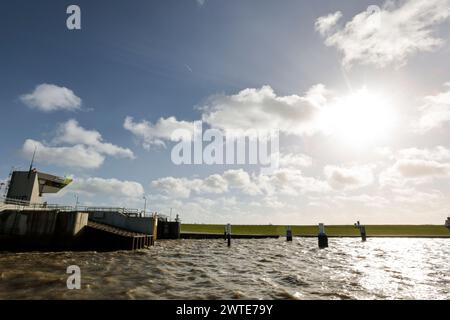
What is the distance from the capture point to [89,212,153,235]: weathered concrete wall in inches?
2008

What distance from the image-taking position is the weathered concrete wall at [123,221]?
51.0m

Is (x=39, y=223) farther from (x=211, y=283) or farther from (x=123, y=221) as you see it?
(x=211, y=283)

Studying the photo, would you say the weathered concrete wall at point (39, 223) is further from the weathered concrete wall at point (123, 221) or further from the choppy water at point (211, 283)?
the weathered concrete wall at point (123, 221)

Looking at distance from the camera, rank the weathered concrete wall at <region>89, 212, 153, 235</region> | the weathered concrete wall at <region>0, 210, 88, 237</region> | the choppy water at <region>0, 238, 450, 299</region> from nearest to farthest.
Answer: the choppy water at <region>0, 238, 450, 299</region>, the weathered concrete wall at <region>0, 210, 88, 237</region>, the weathered concrete wall at <region>89, 212, 153, 235</region>

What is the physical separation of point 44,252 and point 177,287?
25601mm

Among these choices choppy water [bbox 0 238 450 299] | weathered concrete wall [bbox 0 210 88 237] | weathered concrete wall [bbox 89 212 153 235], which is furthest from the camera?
weathered concrete wall [bbox 89 212 153 235]

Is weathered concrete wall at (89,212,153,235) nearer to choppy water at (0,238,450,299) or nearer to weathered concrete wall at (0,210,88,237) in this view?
weathered concrete wall at (0,210,88,237)

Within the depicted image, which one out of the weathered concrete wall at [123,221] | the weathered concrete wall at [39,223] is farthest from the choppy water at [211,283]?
the weathered concrete wall at [123,221]

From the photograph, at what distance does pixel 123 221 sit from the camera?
2023 inches

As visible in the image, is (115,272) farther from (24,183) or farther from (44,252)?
(24,183)

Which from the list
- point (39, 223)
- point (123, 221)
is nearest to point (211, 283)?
point (39, 223)

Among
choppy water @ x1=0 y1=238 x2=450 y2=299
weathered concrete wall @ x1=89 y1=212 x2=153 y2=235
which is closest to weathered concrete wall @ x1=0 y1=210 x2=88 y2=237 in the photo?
choppy water @ x1=0 y1=238 x2=450 y2=299
